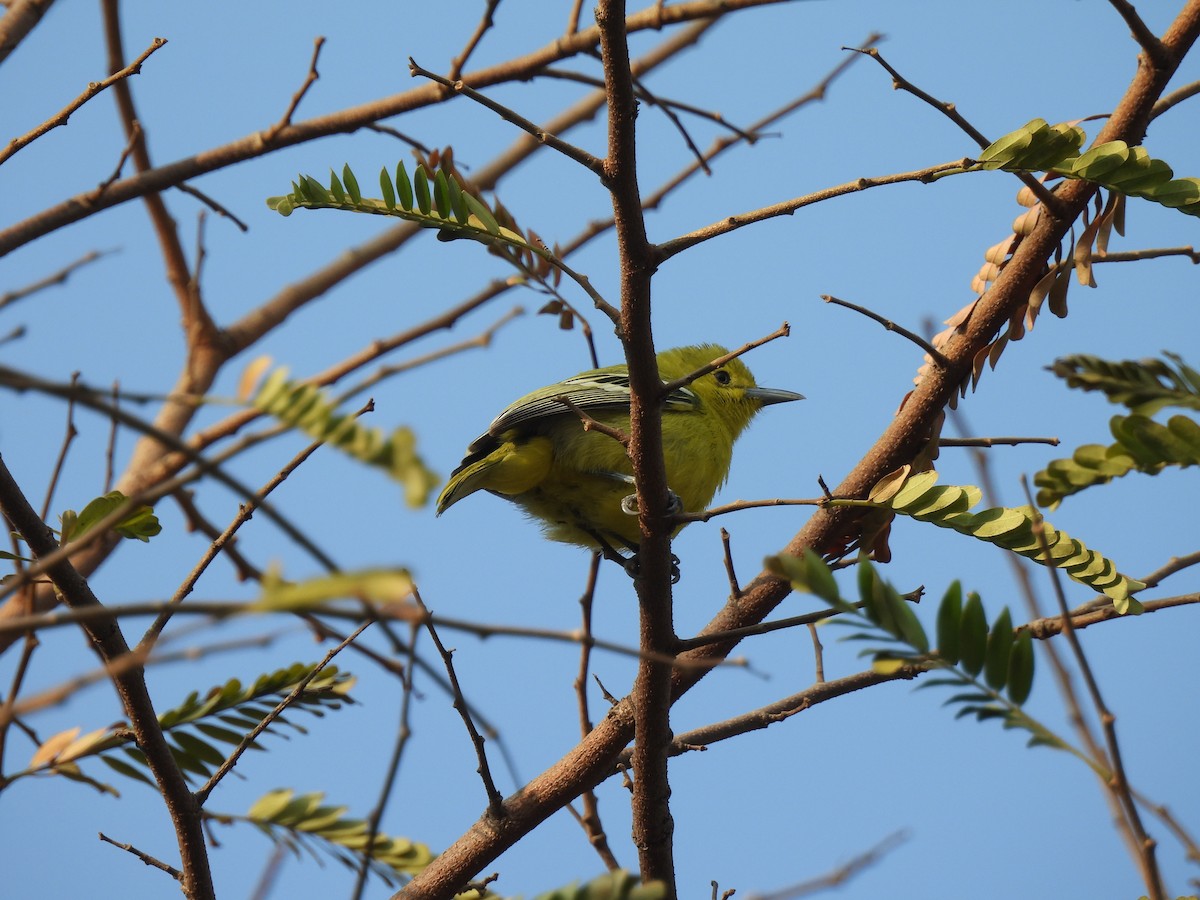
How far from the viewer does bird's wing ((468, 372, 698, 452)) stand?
15.8 ft

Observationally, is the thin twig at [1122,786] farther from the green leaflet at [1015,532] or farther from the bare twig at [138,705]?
the bare twig at [138,705]

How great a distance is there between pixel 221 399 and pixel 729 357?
1.15 m

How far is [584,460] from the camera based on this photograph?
4.91 metres

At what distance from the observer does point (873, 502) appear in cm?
276

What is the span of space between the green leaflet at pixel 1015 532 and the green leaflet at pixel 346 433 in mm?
1516

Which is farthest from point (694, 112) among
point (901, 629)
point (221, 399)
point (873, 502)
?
point (221, 399)

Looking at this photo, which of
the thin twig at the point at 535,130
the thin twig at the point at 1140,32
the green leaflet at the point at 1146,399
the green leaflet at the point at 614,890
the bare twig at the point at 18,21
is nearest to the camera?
the green leaflet at the point at 614,890

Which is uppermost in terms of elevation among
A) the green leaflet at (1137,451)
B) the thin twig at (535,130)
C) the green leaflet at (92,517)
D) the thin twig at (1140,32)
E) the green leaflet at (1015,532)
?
the thin twig at (1140,32)

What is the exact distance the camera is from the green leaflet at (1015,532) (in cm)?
255

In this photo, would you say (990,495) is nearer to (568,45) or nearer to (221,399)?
(221,399)

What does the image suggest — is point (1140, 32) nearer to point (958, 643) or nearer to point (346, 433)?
point (958, 643)

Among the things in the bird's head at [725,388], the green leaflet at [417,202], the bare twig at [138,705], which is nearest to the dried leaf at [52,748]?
the bare twig at [138,705]

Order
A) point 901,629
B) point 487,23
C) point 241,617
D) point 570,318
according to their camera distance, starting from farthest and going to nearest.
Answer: point 487,23
point 570,318
point 901,629
point 241,617

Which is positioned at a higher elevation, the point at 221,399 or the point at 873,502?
the point at 873,502
